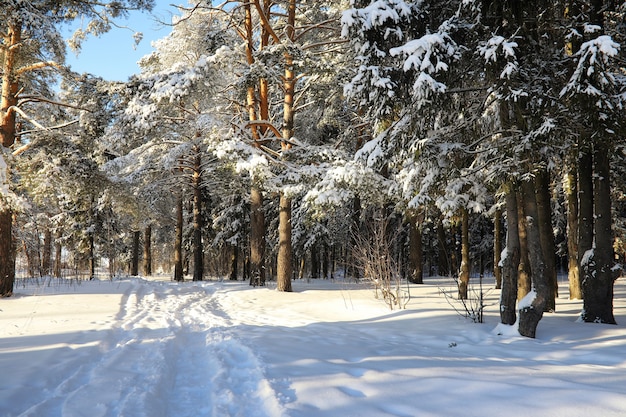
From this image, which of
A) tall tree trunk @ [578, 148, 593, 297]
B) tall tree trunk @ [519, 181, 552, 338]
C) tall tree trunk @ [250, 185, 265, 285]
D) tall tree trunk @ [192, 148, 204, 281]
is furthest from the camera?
tall tree trunk @ [192, 148, 204, 281]

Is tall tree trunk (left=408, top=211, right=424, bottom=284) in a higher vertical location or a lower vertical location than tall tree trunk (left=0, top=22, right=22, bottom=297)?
lower

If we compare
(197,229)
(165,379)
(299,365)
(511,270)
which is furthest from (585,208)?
(197,229)

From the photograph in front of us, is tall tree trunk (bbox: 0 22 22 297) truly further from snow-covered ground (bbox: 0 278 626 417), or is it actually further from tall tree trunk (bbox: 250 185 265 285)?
tall tree trunk (bbox: 250 185 265 285)

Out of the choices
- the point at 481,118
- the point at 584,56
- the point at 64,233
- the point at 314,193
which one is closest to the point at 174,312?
the point at 314,193

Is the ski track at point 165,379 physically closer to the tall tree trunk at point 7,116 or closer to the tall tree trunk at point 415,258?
the tall tree trunk at point 7,116

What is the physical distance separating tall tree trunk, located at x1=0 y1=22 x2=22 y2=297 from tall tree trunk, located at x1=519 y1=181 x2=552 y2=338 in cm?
1208

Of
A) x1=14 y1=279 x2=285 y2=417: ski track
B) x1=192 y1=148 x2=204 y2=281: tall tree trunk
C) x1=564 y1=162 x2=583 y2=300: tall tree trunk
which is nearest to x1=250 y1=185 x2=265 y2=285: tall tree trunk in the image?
x1=192 y1=148 x2=204 y2=281: tall tree trunk

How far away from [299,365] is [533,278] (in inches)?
177

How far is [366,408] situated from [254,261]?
12.1 meters

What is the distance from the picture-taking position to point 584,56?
568 centimetres

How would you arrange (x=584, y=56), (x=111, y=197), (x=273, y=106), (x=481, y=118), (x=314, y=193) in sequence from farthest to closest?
1. (x=273, y=106)
2. (x=111, y=197)
3. (x=314, y=193)
4. (x=481, y=118)
5. (x=584, y=56)

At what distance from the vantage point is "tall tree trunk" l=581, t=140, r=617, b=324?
7.51m

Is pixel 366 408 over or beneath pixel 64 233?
beneath

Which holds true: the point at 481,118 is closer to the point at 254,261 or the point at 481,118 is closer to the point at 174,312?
the point at 174,312
